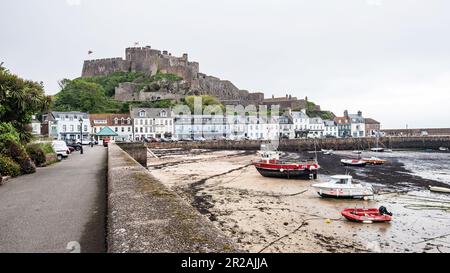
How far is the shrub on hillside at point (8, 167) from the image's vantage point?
13289 mm

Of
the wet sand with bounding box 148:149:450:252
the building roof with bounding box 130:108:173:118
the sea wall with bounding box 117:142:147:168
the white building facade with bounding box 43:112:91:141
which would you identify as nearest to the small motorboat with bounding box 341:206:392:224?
the wet sand with bounding box 148:149:450:252

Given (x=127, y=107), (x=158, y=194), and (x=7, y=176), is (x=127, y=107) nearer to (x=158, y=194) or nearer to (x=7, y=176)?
(x=7, y=176)

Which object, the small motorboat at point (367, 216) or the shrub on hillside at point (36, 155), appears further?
the shrub on hillside at point (36, 155)

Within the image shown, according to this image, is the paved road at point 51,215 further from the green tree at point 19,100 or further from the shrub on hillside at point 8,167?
the green tree at point 19,100

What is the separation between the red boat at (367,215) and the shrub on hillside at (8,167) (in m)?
14.3

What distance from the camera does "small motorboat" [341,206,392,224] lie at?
46.5 ft

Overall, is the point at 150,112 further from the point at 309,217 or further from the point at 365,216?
the point at 365,216

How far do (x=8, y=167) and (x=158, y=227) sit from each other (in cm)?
1223

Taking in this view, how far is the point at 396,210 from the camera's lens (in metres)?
16.9

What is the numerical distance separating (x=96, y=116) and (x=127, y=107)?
56.0ft

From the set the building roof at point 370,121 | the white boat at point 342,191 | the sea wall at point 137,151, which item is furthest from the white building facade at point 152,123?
the building roof at point 370,121

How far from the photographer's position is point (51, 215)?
23.3ft

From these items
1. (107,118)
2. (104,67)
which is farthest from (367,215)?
(104,67)

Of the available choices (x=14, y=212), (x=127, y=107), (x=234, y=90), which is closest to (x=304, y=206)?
(x=14, y=212)
